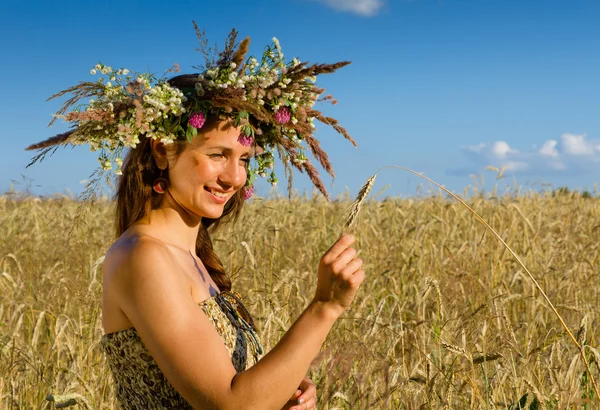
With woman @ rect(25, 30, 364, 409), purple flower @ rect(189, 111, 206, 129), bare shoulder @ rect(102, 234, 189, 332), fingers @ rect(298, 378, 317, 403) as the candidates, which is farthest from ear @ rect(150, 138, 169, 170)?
fingers @ rect(298, 378, 317, 403)

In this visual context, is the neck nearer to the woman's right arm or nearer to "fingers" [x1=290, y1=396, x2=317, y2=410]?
the woman's right arm

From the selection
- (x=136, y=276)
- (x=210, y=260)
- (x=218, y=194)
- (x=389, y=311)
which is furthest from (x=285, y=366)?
(x=389, y=311)

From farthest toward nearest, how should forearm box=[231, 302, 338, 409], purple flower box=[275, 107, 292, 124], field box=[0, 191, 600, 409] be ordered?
field box=[0, 191, 600, 409], purple flower box=[275, 107, 292, 124], forearm box=[231, 302, 338, 409]

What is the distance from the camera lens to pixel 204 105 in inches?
77.0

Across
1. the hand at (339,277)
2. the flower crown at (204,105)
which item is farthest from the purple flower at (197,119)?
the hand at (339,277)

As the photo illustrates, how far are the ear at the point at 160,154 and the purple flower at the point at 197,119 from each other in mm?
130

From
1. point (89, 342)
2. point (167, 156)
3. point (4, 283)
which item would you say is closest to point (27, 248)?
point (4, 283)

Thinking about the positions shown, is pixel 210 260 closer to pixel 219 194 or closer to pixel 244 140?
pixel 219 194

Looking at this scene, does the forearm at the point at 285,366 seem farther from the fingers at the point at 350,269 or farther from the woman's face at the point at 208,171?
the woman's face at the point at 208,171

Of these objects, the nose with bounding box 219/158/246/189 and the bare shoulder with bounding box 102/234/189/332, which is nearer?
the bare shoulder with bounding box 102/234/189/332

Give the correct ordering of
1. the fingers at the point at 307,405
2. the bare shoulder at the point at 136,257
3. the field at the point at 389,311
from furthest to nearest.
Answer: the field at the point at 389,311 → the fingers at the point at 307,405 → the bare shoulder at the point at 136,257

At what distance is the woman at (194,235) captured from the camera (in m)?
1.51

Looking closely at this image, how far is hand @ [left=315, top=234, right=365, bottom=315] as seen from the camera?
1.50m

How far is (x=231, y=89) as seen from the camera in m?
2.00
